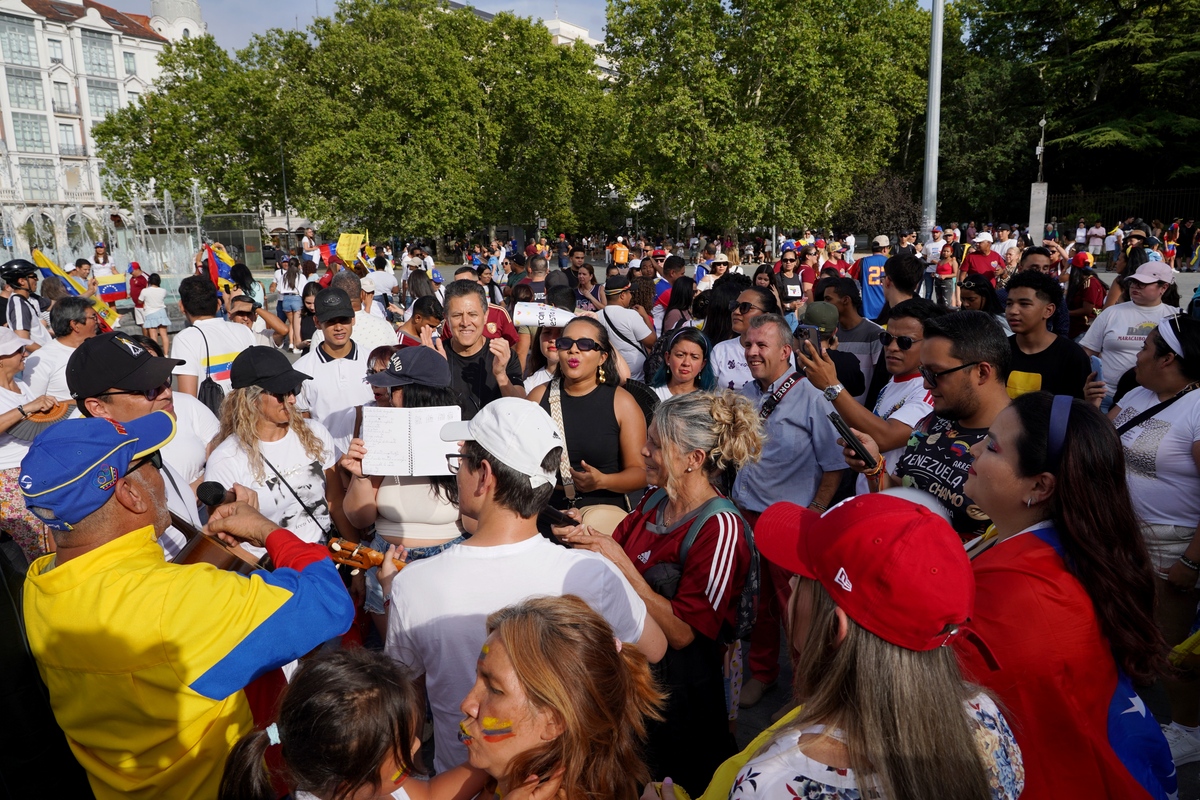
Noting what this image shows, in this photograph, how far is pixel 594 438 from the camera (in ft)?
13.5

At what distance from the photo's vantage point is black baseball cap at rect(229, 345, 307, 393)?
3.73 meters

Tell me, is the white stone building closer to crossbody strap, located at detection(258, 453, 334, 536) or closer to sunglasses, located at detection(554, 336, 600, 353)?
crossbody strap, located at detection(258, 453, 334, 536)

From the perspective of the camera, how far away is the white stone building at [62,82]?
212 ft

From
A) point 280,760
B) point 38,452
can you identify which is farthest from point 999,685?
point 38,452

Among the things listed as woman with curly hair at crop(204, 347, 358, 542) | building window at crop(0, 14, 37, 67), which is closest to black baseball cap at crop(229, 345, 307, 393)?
woman with curly hair at crop(204, 347, 358, 542)

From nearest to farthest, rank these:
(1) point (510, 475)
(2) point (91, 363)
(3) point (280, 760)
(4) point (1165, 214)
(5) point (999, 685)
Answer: (3) point (280, 760) → (5) point (999, 685) → (1) point (510, 475) → (2) point (91, 363) → (4) point (1165, 214)

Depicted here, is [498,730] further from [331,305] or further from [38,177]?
[38,177]

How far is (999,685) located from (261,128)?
1936 inches

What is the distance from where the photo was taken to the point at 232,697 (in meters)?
2.12

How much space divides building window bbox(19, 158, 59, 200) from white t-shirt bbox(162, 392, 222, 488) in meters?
73.8

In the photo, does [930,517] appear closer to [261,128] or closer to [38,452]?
[38,452]

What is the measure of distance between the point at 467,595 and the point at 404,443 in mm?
1160

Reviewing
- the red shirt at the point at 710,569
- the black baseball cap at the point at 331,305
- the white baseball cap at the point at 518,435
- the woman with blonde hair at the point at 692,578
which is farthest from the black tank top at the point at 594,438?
the black baseball cap at the point at 331,305

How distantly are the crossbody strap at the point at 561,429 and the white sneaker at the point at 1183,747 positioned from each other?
299 cm
